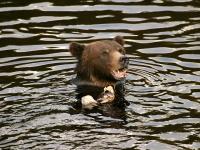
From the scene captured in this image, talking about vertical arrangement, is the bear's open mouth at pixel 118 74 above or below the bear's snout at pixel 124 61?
below

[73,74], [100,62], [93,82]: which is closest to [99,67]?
[100,62]

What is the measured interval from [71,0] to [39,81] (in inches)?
234

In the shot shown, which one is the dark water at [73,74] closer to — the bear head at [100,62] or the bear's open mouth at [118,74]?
the bear's open mouth at [118,74]

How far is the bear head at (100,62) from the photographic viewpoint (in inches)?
519

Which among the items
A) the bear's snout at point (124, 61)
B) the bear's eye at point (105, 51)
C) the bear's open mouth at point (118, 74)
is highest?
the bear's eye at point (105, 51)

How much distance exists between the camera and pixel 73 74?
1381 cm

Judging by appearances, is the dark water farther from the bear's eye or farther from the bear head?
the bear's eye

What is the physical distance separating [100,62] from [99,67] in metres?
0.09

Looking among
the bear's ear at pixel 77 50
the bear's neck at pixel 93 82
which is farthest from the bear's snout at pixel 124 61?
the bear's ear at pixel 77 50

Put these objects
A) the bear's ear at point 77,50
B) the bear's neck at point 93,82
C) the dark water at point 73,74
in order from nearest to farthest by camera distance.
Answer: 1. the dark water at point 73,74
2. the bear's neck at point 93,82
3. the bear's ear at point 77,50

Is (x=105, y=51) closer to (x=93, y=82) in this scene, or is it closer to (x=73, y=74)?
(x=93, y=82)

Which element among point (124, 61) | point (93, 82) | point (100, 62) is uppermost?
point (124, 61)

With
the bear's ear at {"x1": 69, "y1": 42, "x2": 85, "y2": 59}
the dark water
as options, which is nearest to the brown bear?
the bear's ear at {"x1": 69, "y1": 42, "x2": 85, "y2": 59}

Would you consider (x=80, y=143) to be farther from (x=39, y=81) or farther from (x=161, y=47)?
(x=161, y=47)
